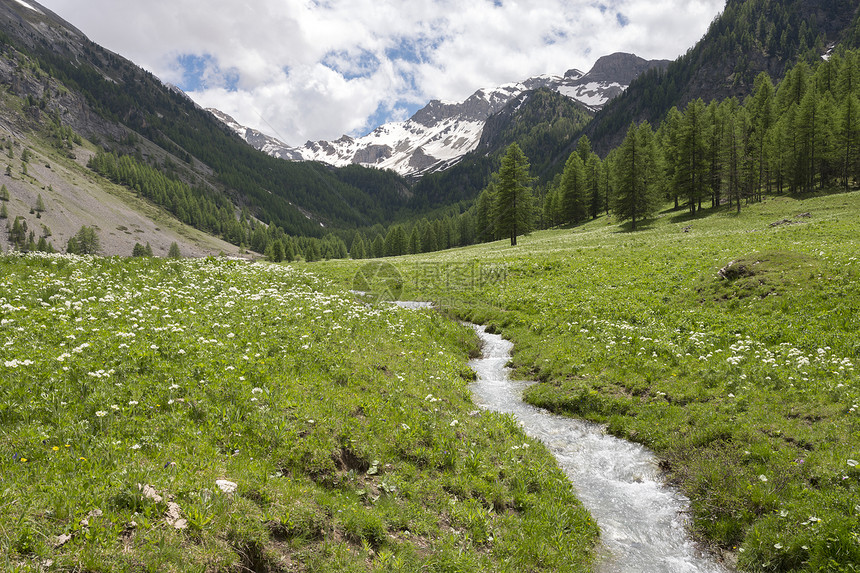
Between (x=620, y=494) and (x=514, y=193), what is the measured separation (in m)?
62.5

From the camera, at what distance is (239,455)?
25.8 feet

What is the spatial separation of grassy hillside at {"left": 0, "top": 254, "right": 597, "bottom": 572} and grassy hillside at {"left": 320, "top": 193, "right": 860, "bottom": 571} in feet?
11.8

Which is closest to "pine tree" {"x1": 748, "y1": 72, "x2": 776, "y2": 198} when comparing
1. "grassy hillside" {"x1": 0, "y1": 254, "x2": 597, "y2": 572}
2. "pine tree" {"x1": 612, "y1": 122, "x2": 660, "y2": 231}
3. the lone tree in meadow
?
"pine tree" {"x1": 612, "y1": 122, "x2": 660, "y2": 231}

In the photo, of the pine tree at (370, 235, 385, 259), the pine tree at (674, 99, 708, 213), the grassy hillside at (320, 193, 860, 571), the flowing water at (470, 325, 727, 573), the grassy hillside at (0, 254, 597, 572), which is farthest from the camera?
the pine tree at (370, 235, 385, 259)

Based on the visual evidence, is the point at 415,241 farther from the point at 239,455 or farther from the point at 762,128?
the point at 239,455

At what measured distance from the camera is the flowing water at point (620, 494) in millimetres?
8102

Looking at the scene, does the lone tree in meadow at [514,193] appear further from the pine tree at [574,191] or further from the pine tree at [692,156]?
the pine tree at [574,191]

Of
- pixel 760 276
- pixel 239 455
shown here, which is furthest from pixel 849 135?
pixel 239 455

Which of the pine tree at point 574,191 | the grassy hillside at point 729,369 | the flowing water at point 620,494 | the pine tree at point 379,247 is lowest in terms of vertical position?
the flowing water at point 620,494

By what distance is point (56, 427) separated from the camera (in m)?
7.27

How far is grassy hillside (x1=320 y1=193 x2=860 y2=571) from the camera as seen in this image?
838 cm

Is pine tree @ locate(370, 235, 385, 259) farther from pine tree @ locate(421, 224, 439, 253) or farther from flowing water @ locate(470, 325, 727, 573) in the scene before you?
flowing water @ locate(470, 325, 727, 573)

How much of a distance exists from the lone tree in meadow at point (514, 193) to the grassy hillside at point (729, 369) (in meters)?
38.4

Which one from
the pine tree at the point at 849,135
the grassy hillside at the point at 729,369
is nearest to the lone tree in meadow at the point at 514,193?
the grassy hillside at the point at 729,369
